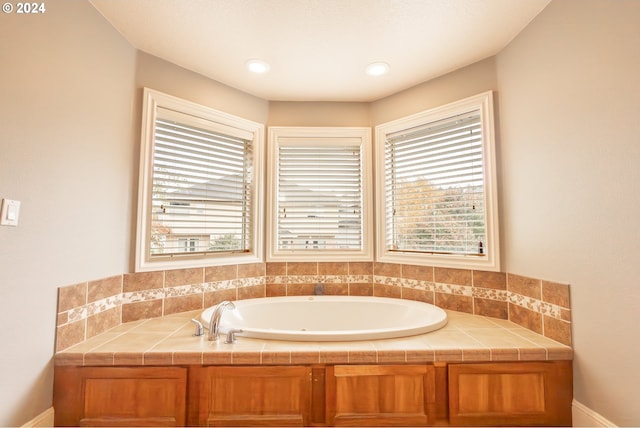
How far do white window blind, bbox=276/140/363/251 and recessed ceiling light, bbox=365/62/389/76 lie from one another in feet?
2.00

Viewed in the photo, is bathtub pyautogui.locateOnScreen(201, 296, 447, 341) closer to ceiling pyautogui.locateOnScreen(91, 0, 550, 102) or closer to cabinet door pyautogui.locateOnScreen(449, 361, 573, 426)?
cabinet door pyautogui.locateOnScreen(449, 361, 573, 426)

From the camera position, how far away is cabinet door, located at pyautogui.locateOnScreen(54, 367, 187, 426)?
1.43 m

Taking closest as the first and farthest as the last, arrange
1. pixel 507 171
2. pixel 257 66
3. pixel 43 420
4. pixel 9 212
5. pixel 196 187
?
pixel 9 212, pixel 43 420, pixel 507 171, pixel 257 66, pixel 196 187

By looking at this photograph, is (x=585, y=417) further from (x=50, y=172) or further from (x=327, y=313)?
(x=50, y=172)

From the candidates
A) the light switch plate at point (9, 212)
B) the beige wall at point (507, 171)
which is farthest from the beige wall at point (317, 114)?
the light switch plate at point (9, 212)

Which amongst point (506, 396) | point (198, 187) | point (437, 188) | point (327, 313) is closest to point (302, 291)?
point (327, 313)

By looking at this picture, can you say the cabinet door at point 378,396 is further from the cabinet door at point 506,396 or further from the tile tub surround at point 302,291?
the tile tub surround at point 302,291

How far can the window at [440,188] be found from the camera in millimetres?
2070

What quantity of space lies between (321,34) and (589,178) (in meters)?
1.65

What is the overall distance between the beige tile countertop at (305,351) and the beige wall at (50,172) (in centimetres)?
20

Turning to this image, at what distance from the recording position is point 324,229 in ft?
8.71

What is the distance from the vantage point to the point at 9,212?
4.14 feet

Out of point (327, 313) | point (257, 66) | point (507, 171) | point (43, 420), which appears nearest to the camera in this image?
point (43, 420)

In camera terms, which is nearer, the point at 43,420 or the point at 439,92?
the point at 43,420
